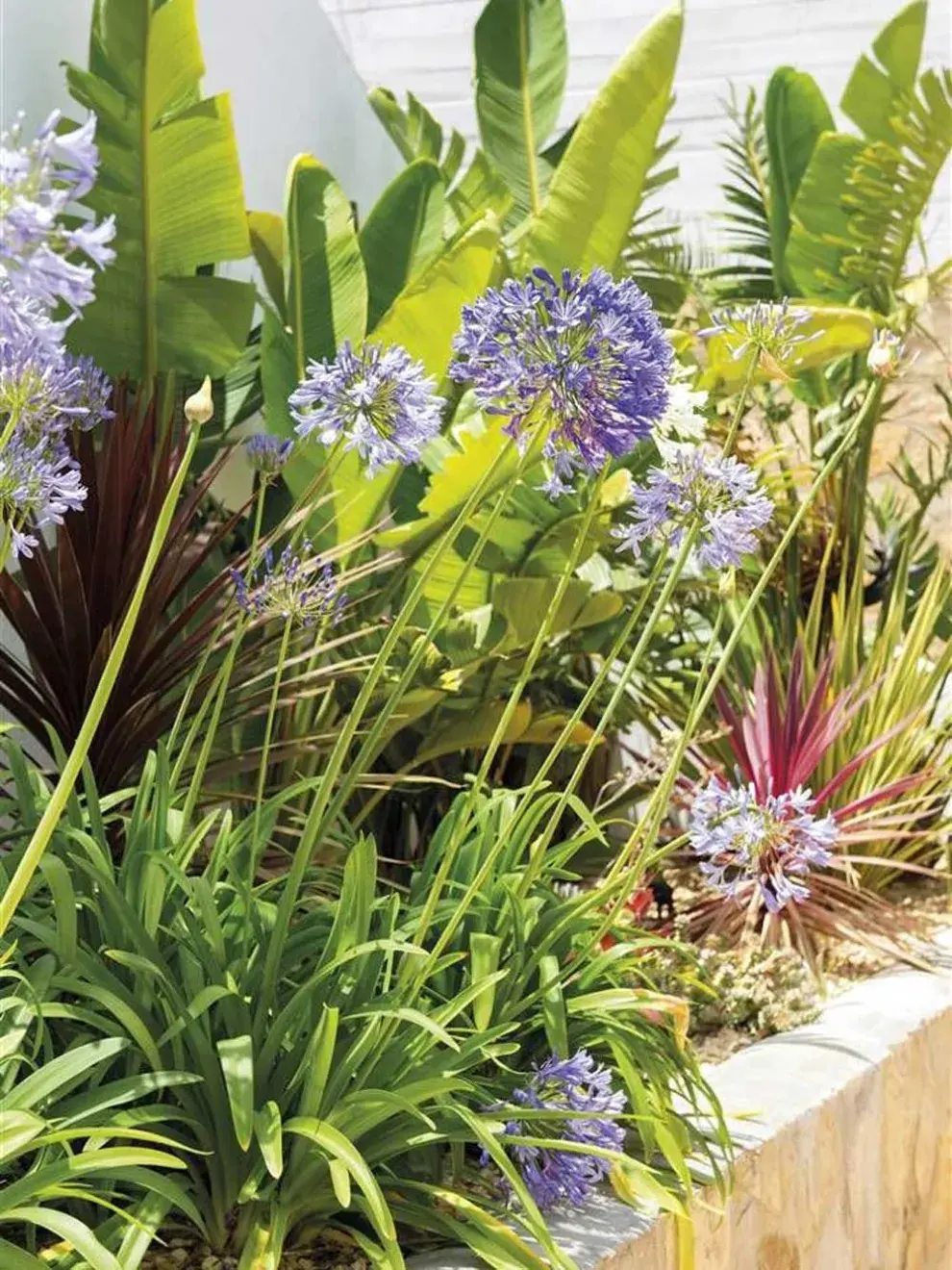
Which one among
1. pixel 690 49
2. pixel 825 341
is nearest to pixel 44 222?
pixel 825 341

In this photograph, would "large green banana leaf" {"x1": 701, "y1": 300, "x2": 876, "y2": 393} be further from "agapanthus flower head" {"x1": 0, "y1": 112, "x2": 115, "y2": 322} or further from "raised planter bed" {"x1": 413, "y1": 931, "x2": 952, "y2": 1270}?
"agapanthus flower head" {"x1": 0, "y1": 112, "x2": 115, "y2": 322}

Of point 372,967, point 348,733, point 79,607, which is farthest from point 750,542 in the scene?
point 79,607

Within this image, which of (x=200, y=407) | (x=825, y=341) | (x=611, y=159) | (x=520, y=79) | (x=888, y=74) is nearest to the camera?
(x=200, y=407)

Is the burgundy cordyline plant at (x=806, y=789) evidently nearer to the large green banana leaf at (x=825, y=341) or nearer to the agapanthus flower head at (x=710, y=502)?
the large green banana leaf at (x=825, y=341)

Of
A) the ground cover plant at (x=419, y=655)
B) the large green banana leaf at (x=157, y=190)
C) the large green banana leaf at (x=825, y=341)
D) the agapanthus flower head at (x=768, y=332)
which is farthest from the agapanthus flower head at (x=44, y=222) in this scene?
the large green banana leaf at (x=825, y=341)

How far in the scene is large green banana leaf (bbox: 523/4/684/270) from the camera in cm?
411

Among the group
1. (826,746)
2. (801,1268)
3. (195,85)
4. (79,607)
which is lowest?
(801,1268)

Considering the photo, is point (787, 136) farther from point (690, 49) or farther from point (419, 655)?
point (419, 655)

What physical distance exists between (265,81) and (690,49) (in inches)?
81.2

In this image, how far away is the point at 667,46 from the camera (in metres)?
4.11

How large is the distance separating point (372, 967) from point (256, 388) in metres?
2.57

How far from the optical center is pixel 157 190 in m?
3.80

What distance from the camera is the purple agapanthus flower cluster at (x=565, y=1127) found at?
7.48 ft

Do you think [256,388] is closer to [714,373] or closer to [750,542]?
[714,373]
